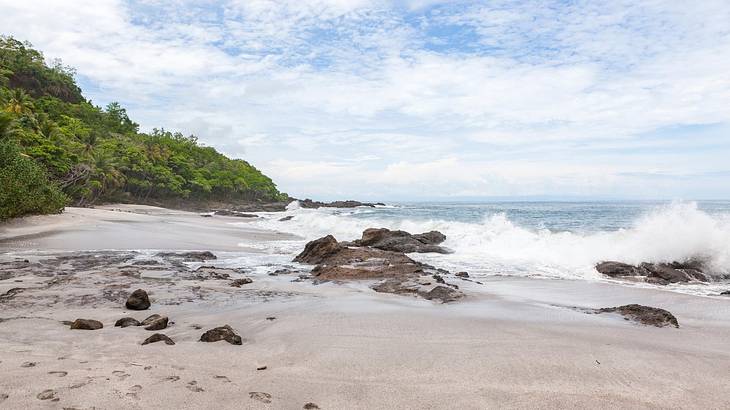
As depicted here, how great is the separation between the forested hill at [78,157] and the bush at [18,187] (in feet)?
0.11

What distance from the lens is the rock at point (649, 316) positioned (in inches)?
224

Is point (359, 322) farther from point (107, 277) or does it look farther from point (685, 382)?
point (107, 277)

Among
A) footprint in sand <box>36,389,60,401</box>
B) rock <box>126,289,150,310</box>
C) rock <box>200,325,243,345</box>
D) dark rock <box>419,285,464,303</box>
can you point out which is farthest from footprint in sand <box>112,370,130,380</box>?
dark rock <box>419,285,464,303</box>

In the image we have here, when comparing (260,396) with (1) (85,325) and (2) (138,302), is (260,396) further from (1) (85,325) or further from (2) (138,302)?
(2) (138,302)


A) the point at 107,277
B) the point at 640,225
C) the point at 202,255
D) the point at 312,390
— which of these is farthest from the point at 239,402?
the point at 640,225

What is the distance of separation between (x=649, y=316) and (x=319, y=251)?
8.22 m

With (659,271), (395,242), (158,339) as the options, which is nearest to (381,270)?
(395,242)

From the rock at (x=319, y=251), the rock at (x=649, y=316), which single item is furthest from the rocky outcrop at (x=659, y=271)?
the rock at (x=319, y=251)

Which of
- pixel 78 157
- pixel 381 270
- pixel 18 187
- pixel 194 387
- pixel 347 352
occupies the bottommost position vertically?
pixel 381 270

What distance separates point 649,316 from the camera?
584 cm

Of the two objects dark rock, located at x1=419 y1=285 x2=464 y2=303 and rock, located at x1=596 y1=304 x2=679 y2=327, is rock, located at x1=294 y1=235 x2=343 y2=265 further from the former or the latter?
rock, located at x1=596 y1=304 x2=679 y2=327

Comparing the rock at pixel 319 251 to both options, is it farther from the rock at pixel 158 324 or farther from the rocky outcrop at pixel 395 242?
the rock at pixel 158 324

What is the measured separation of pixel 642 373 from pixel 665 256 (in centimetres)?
1131

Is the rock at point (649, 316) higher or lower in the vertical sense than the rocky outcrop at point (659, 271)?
higher
